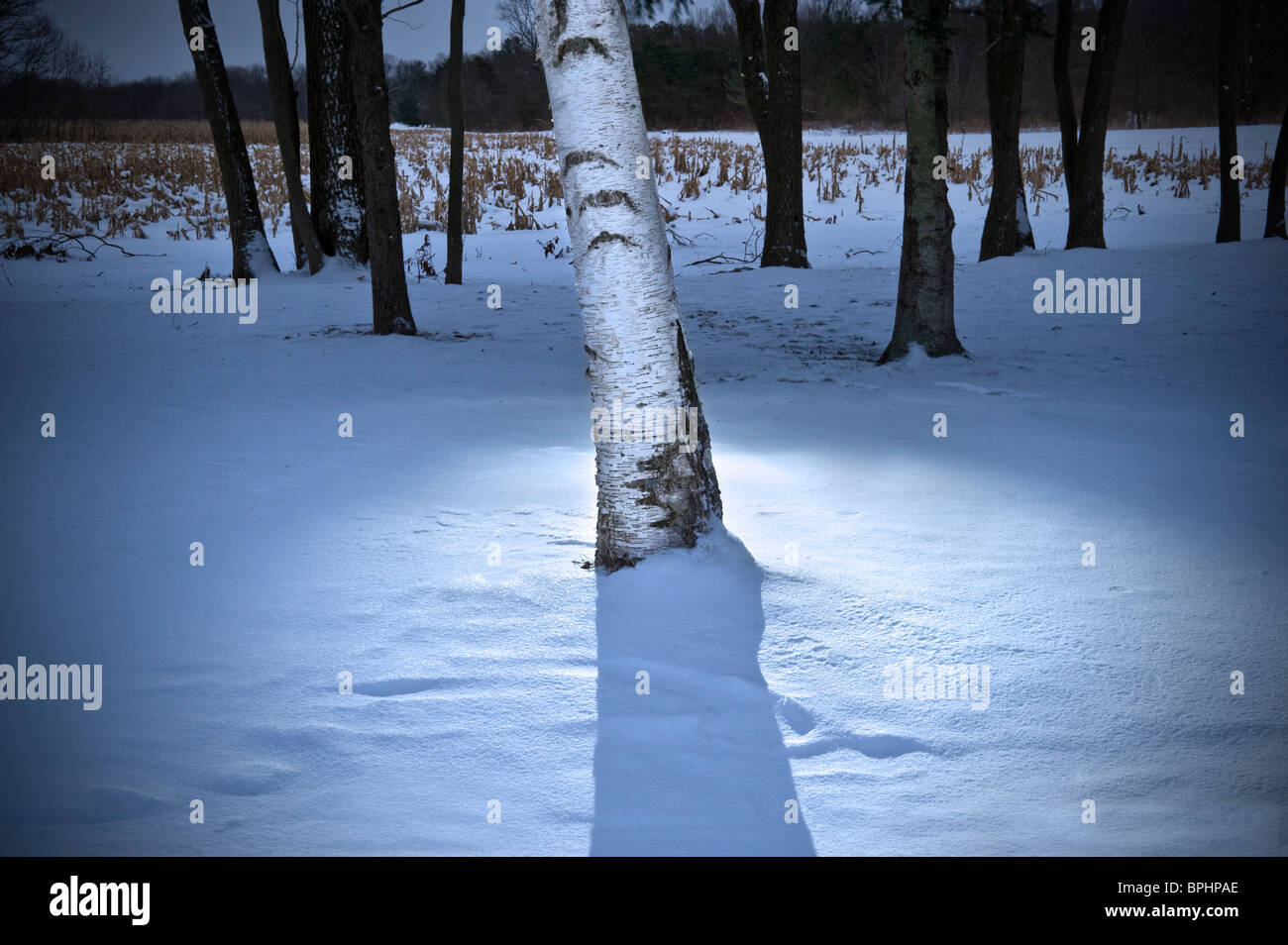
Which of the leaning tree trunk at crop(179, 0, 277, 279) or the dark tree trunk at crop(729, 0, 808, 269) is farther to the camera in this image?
the dark tree trunk at crop(729, 0, 808, 269)

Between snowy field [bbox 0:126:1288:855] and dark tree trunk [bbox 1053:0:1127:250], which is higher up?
dark tree trunk [bbox 1053:0:1127:250]

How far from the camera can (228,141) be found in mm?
12203

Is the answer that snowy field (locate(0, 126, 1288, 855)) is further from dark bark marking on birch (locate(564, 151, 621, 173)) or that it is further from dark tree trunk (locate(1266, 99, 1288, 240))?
dark tree trunk (locate(1266, 99, 1288, 240))

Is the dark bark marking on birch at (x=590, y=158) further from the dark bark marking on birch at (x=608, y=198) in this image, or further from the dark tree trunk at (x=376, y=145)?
the dark tree trunk at (x=376, y=145)

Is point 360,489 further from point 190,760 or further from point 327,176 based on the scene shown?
point 327,176

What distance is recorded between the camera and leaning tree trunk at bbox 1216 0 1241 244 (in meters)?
13.7

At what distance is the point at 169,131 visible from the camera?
3303 cm

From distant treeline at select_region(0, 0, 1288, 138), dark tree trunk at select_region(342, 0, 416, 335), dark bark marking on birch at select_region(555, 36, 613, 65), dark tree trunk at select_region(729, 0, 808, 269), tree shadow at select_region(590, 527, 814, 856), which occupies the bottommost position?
tree shadow at select_region(590, 527, 814, 856)

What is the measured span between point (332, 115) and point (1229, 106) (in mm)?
13761

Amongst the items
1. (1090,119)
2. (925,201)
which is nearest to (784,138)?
(1090,119)

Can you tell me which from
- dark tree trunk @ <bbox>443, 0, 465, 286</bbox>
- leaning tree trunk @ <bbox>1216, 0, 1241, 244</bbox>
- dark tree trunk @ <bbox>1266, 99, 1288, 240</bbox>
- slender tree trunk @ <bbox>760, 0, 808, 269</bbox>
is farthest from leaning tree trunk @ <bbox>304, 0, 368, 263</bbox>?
dark tree trunk @ <bbox>1266, 99, 1288, 240</bbox>

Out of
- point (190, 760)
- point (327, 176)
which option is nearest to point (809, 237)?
point (327, 176)

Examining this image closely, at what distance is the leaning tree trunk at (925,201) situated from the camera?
7.48m

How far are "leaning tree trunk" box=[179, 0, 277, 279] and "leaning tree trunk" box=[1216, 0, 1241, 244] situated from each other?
14.7 metres
